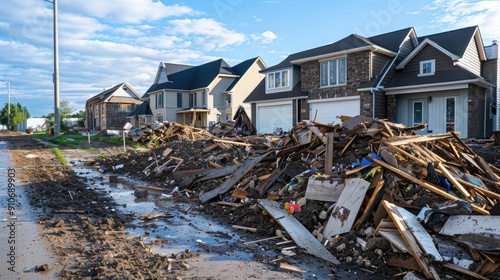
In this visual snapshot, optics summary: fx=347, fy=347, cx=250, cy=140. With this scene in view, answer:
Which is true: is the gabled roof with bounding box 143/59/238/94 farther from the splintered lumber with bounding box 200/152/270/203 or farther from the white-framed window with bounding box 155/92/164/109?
the splintered lumber with bounding box 200/152/270/203

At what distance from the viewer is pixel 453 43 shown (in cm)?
2036

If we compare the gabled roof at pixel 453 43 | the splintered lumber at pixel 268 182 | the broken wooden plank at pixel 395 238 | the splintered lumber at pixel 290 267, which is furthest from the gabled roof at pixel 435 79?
the splintered lumber at pixel 290 267

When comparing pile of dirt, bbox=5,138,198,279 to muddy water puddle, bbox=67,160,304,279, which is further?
muddy water puddle, bbox=67,160,304,279

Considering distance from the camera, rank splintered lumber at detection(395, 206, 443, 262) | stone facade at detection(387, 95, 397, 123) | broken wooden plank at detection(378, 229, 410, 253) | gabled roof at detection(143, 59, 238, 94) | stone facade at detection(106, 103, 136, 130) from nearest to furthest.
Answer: splintered lumber at detection(395, 206, 443, 262)
broken wooden plank at detection(378, 229, 410, 253)
stone facade at detection(387, 95, 397, 123)
gabled roof at detection(143, 59, 238, 94)
stone facade at detection(106, 103, 136, 130)

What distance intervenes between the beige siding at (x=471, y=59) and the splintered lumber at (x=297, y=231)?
17.7 meters

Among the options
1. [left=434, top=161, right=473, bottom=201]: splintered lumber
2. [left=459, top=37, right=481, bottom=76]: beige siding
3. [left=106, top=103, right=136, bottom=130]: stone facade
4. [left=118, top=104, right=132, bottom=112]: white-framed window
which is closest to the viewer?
[left=434, top=161, right=473, bottom=201]: splintered lumber

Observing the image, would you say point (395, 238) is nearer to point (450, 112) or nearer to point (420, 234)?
point (420, 234)

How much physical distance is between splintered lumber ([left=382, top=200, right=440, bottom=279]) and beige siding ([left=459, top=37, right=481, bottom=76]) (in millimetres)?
17516

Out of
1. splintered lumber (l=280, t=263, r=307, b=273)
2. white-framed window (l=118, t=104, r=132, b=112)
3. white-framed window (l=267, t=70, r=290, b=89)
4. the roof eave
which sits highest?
the roof eave

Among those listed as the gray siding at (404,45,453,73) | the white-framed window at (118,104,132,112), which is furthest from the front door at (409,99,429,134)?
the white-framed window at (118,104,132,112)

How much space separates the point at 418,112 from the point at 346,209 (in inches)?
660

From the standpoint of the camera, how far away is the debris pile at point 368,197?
473 cm

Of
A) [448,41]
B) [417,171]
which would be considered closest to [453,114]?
[448,41]

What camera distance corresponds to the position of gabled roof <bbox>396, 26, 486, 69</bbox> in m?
19.1
